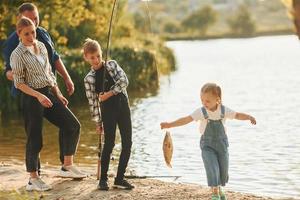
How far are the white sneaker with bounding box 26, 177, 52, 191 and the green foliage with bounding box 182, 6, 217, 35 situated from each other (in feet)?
367

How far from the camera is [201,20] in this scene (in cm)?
12244

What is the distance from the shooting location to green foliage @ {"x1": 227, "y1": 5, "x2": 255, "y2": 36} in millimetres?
114312

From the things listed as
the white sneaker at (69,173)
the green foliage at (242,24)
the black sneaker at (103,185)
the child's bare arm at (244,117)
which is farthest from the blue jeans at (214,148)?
the green foliage at (242,24)

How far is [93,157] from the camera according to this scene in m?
11.8

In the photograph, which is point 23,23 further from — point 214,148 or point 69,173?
point 214,148

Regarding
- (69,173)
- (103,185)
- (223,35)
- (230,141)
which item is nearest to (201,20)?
(223,35)

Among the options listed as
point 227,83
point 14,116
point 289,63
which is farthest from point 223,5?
point 14,116

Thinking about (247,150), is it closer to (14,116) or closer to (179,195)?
(179,195)

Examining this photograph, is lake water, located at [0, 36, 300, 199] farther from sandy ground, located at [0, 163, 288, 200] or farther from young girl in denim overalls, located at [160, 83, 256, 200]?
young girl in denim overalls, located at [160, 83, 256, 200]

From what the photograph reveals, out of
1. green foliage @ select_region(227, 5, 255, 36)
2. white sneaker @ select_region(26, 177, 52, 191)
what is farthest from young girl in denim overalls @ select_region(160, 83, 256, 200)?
green foliage @ select_region(227, 5, 255, 36)

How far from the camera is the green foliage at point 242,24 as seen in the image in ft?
375

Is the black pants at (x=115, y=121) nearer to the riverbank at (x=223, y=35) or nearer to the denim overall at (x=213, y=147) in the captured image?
the denim overall at (x=213, y=147)

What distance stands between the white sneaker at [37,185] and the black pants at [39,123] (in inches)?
5.1

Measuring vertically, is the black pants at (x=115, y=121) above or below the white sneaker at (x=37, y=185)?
above
